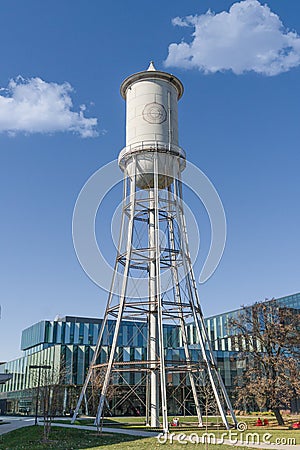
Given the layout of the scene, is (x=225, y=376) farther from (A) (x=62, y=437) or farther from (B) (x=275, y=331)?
(A) (x=62, y=437)

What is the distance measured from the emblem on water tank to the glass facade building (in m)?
23.3

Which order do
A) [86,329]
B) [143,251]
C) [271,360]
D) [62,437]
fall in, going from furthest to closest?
[86,329]
[271,360]
[143,251]
[62,437]

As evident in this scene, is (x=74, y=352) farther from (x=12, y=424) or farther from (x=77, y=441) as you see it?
(x=77, y=441)

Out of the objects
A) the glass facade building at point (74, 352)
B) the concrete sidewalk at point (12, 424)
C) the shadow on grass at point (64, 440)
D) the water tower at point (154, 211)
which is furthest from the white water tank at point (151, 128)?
the glass facade building at point (74, 352)

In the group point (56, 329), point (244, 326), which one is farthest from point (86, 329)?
point (244, 326)

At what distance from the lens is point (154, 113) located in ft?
101

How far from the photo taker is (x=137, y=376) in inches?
2110

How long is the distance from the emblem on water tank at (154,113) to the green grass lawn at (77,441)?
60.2 ft

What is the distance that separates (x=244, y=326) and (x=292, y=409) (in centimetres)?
1978

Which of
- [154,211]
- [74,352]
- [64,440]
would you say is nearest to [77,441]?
[64,440]

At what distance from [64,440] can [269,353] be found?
1659cm

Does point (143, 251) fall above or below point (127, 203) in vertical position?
below

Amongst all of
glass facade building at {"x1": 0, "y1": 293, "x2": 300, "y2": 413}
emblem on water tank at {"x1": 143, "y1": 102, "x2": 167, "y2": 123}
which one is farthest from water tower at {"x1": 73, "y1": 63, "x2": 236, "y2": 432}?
glass facade building at {"x1": 0, "y1": 293, "x2": 300, "y2": 413}

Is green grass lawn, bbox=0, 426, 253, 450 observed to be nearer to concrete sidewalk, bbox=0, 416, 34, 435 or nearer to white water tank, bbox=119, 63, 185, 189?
concrete sidewalk, bbox=0, 416, 34, 435
